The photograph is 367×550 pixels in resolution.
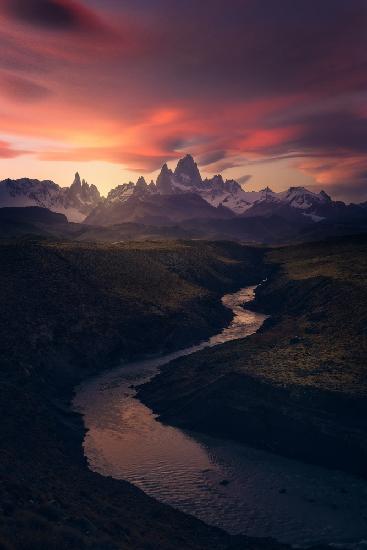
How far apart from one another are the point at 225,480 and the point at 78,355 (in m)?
39.7

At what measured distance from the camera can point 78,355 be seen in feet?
266

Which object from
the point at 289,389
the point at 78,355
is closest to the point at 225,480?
the point at 289,389

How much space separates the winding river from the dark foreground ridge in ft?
7.75

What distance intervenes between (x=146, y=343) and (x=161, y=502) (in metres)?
47.8

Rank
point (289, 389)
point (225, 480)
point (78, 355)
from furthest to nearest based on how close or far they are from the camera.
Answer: point (78, 355) → point (289, 389) → point (225, 480)

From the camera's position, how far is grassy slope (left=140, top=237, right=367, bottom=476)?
5312 centimetres

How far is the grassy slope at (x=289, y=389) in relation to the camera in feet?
174

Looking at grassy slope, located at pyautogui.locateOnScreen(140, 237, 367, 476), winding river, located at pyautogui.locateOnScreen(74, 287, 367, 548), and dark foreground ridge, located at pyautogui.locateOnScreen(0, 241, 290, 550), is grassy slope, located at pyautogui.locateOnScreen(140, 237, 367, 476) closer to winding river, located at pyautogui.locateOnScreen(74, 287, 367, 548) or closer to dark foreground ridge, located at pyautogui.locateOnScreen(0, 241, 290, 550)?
winding river, located at pyautogui.locateOnScreen(74, 287, 367, 548)

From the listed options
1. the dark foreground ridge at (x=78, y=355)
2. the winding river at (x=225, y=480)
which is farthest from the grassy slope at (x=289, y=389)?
the dark foreground ridge at (x=78, y=355)

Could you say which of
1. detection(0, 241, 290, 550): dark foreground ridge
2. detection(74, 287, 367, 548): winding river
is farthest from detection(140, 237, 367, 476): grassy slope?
detection(0, 241, 290, 550): dark foreground ridge

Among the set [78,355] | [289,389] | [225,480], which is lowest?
[225,480]

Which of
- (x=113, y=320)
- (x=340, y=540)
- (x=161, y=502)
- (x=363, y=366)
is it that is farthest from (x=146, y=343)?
(x=340, y=540)

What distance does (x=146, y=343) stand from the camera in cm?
9150

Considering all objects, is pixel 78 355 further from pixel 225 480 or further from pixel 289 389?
pixel 225 480
